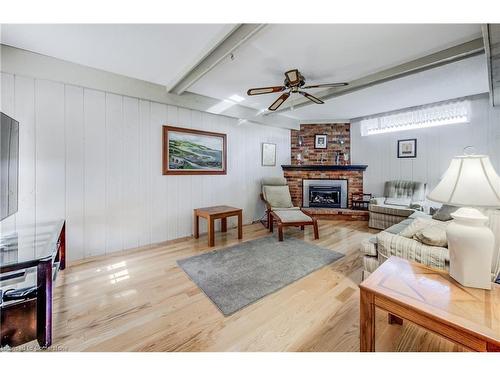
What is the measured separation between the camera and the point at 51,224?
7.10 ft

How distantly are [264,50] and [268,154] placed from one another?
2665 mm

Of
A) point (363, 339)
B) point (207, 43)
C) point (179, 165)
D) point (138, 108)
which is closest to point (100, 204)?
point (179, 165)

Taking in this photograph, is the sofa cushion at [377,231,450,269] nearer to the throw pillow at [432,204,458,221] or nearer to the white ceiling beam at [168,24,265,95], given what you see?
the throw pillow at [432,204,458,221]

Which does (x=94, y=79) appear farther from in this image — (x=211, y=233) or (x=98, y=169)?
(x=211, y=233)

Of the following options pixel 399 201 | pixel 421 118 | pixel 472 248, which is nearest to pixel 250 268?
pixel 472 248

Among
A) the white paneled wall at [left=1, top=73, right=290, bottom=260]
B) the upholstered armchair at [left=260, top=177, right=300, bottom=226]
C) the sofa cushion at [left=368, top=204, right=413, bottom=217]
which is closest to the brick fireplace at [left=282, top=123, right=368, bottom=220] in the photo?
the upholstered armchair at [left=260, top=177, right=300, bottom=226]

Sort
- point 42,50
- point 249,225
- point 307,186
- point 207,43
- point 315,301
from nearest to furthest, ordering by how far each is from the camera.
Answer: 1. point 315,301
2. point 207,43
3. point 42,50
4. point 249,225
5. point 307,186

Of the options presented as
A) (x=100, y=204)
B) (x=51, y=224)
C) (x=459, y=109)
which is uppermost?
(x=459, y=109)

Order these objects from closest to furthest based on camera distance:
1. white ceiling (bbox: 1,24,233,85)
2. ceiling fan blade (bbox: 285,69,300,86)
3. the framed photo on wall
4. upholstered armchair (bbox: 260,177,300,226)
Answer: white ceiling (bbox: 1,24,233,85), ceiling fan blade (bbox: 285,69,300,86), upholstered armchair (bbox: 260,177,300,226), the framed photo on wall

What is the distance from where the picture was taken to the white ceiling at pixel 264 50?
1815 millimetres

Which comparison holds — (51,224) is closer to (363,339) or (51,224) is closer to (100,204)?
(100,204)

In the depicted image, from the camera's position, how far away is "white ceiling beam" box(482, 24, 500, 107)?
57.9 inches

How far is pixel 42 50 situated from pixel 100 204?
1.73 metres

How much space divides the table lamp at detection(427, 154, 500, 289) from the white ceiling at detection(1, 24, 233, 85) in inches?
73.8
